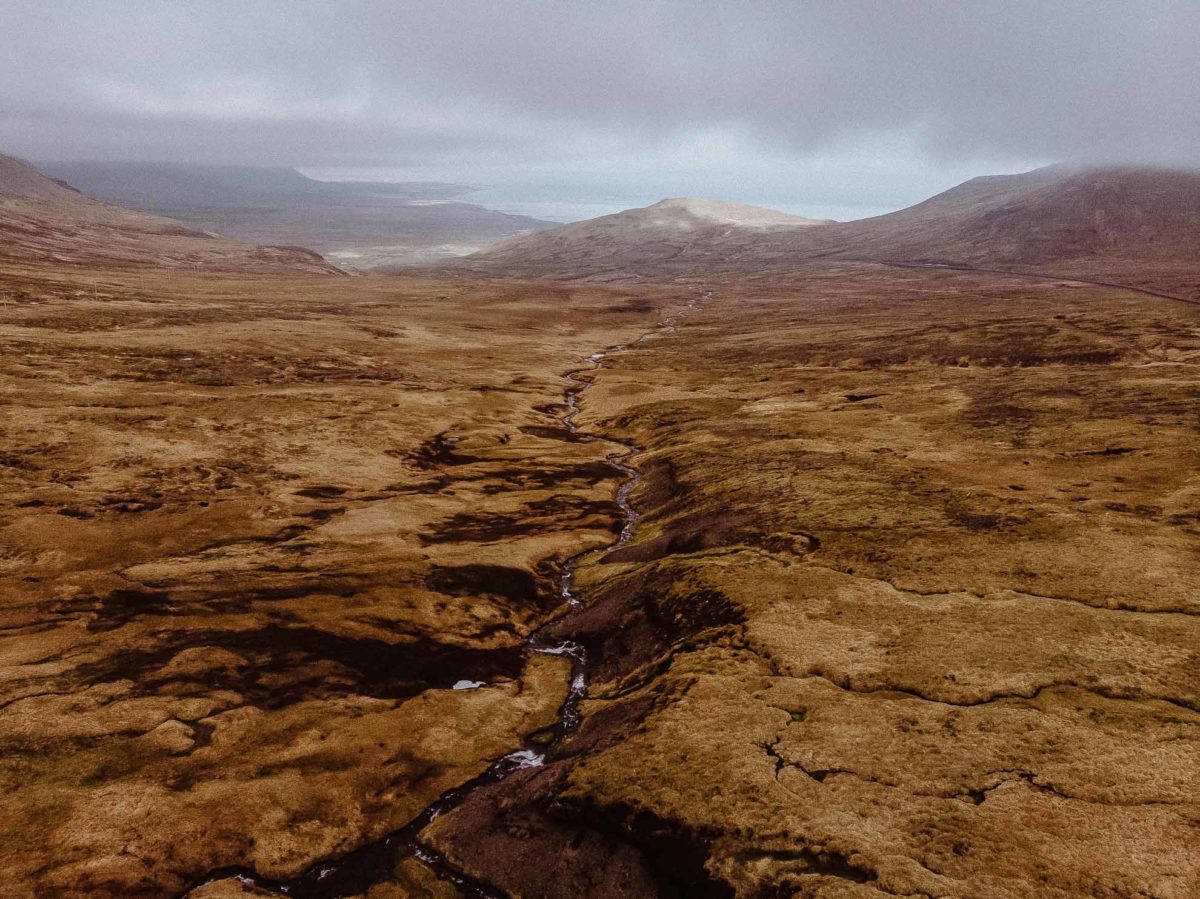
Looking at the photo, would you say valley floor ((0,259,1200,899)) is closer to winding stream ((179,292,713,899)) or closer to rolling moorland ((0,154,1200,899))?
rolling moorland ((0,154,1200,899))

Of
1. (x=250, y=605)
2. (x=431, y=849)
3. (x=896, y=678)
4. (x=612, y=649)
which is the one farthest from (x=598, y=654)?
(x=250, y=605)

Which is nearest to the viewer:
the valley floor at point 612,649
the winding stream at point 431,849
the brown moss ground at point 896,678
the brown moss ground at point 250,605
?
the brown moss ground at point 896,678

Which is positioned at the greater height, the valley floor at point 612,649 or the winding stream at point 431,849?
the valley floor at point 612,649

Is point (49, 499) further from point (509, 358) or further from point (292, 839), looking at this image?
point (509, 358)

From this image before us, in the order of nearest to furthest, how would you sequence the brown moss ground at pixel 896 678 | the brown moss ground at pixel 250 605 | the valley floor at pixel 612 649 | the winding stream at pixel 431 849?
1. the brown moss ground at pixel 896 678
2. the valley floor at pixel 612 649
3. the winding stream at pixel 431 849
4. the brown moss ground at pixel 250 605

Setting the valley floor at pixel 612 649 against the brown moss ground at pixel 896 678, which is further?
the valley floor at pixel 612 649

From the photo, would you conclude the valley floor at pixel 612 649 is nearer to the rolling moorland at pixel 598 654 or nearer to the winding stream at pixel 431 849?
the rolling moorland at pixel 598 654

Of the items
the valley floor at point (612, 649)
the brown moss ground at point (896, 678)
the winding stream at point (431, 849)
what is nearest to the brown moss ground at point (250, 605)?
the valley floor at point (612, 649)
